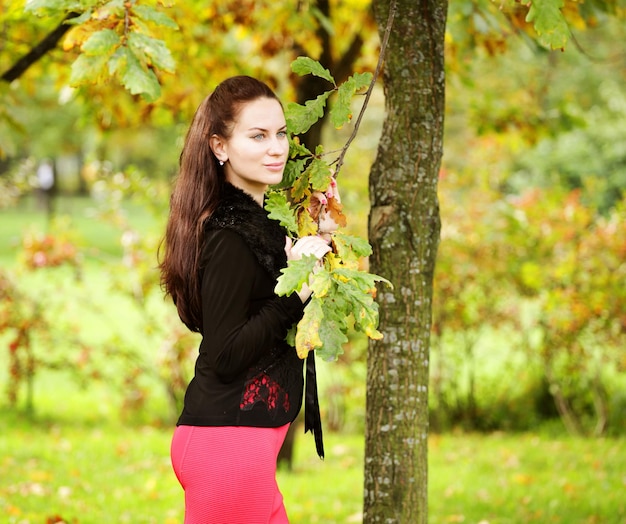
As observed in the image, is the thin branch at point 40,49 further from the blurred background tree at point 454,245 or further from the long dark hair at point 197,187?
the long dark hair at point 197,187

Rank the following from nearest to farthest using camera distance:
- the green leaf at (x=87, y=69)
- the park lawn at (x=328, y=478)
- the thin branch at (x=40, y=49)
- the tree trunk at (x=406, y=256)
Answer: the green leaf at (x=87, y=69) → the tree trunk at (x=406, y=256) → the thin branch at (x=40, y=49) → the park lawn at (x=328, y=478)

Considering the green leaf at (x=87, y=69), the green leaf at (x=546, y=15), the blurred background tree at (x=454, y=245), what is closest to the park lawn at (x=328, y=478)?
the blurred background tree at (x=454, y=245)

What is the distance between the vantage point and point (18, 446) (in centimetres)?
610

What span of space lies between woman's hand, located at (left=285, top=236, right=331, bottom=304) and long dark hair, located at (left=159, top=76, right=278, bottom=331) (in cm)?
24

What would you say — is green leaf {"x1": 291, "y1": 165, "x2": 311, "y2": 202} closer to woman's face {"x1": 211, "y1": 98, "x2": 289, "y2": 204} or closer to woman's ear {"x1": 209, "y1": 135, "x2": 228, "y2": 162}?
woman's face {"x1": 211, "y1": 98, "x2": 289, "y2": 204}

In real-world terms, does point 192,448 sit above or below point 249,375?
below

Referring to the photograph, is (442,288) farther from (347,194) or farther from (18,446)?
(18,446)

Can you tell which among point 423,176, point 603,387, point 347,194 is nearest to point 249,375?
point 423,176

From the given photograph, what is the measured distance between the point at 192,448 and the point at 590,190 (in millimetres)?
5556

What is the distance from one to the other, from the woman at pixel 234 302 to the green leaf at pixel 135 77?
0.55 feet

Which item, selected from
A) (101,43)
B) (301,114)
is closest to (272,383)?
(301,114)

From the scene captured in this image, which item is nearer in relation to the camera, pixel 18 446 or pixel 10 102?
pixel 10 102

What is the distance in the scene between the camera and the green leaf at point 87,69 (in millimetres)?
2068

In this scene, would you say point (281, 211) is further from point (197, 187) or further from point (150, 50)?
point (150, 50)
